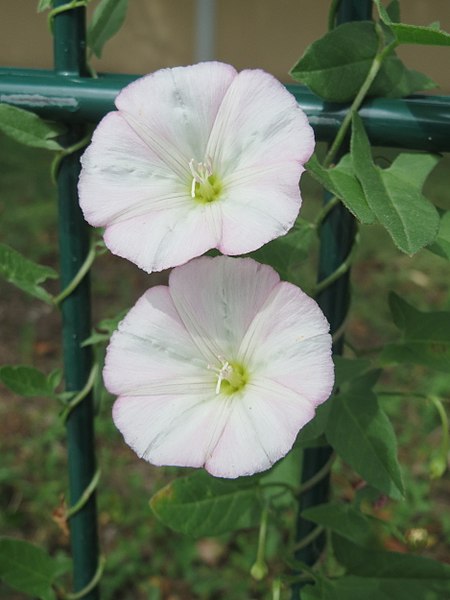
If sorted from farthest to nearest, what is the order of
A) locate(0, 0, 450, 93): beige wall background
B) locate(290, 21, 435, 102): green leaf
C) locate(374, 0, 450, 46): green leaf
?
locate(0, 0, 450, 93): beige wall background → locate(290, 21, 435, 102): green leaf → locate(374, 0, 450, 46): green leaf

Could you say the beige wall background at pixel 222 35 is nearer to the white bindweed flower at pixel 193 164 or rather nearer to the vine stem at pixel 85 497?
the vine stem at pixel 85 497

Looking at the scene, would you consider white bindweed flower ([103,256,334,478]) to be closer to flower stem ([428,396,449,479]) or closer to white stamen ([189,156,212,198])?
white stamen ([189,156,212,198])

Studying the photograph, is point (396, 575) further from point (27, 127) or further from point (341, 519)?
point (27, 127)

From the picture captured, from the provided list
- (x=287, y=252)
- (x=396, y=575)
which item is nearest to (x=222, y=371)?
(x=287, y=252)

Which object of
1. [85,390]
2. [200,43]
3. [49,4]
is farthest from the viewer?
[200,43]

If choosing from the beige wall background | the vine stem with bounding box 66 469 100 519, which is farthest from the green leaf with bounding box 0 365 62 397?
the beige wall background

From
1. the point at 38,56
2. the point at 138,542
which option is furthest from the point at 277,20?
the point at 138,542

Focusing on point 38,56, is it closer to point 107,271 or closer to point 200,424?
point 107,271
